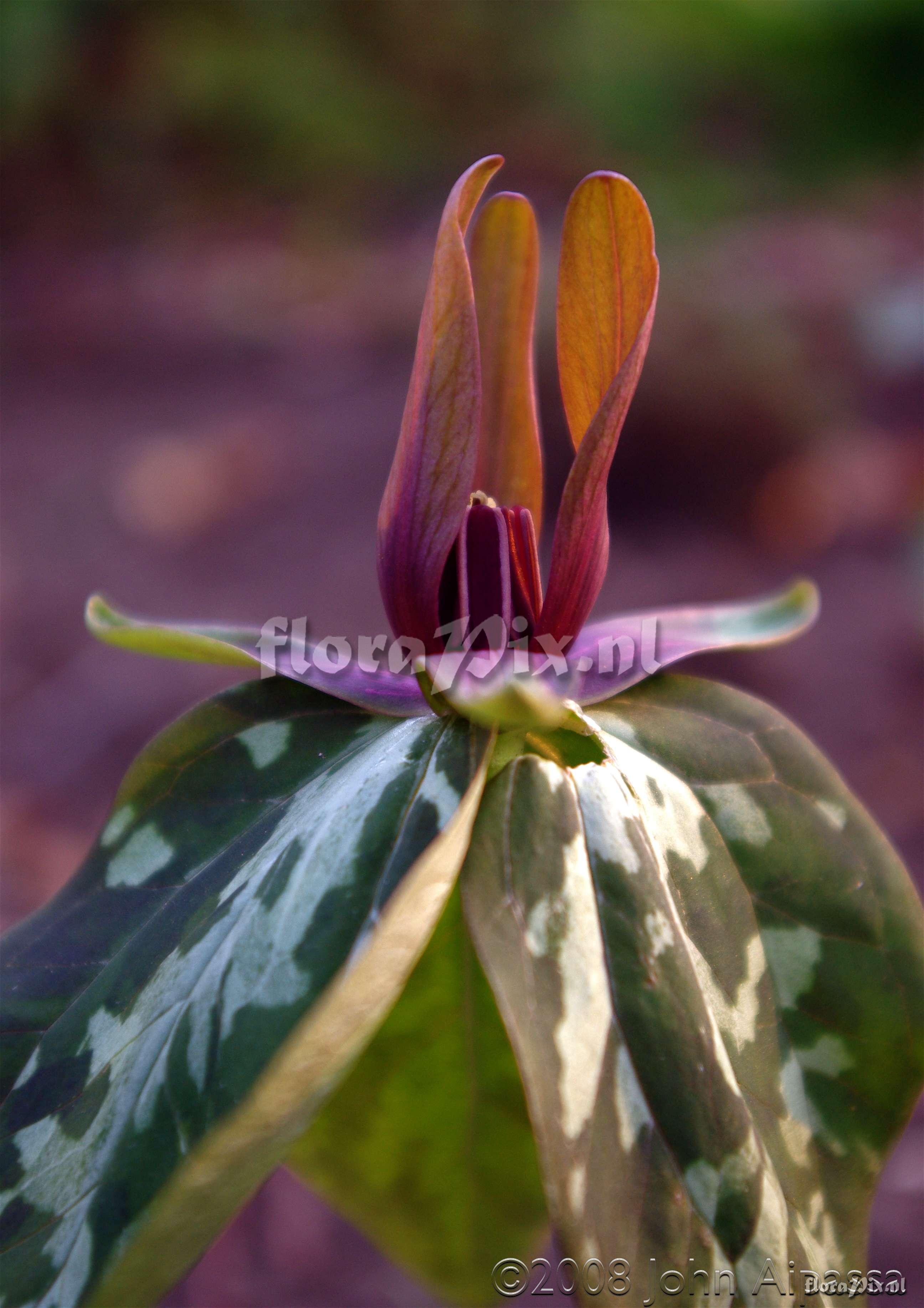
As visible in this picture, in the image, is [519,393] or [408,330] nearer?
[519,393]

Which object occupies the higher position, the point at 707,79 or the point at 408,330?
the point at 707,79

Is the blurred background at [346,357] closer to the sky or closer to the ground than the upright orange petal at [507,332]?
closer to the sky

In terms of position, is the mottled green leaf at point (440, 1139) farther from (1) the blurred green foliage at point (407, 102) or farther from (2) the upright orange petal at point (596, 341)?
(1) the blurred green foliage at point (407, 102)

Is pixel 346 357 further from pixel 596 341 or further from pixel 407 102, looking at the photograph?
pixel 596 341

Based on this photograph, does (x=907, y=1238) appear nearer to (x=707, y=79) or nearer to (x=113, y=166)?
(x=113, y=166)

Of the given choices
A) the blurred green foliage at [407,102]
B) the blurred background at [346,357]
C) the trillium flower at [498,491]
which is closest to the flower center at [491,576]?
the trillium flower at [498,491]

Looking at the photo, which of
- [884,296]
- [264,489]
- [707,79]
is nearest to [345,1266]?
[264,489]

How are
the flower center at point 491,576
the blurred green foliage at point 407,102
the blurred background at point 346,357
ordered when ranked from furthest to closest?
the blurred green foliage at point 407,102
the blurred background at point 346,357
the flower center at point 491,576
